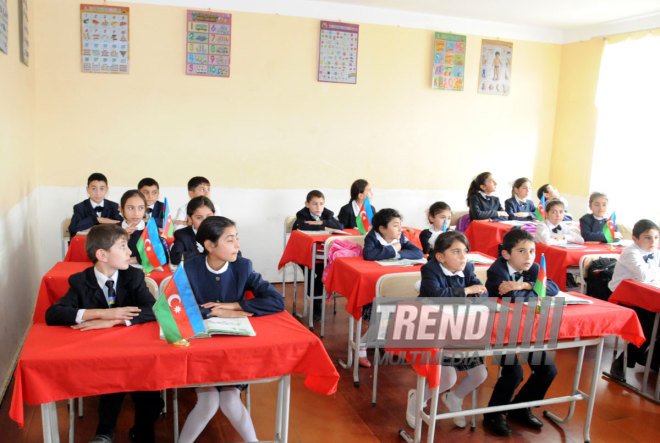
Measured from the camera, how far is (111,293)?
2211mm

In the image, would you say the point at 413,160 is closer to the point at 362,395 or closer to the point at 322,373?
the point at 362,395

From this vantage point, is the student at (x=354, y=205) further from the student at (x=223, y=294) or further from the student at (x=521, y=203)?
the student at (x=223, y=294)

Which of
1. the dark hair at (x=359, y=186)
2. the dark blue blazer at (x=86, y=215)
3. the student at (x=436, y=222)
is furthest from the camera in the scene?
the dark hair at (x=359, y=186)

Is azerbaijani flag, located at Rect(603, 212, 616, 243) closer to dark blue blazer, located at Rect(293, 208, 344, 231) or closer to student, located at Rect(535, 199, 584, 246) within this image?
student, located at Rect(535, 199, 584, 246)

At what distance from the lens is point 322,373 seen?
6.53 feet

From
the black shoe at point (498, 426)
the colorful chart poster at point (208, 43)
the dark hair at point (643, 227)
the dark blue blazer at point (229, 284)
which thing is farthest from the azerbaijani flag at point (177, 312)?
the colorful chart poster at point (208, 43)

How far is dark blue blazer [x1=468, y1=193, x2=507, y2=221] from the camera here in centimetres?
546

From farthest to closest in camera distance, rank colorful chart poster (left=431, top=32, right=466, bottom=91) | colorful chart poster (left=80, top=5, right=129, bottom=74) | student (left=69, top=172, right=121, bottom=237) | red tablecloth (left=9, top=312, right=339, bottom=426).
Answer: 1. colorful chart poster (left=431, top=32, right=466, bottom=91)
2. colorful chart poster (left=80, top=5, right=129, bottom=74)
3. student (left=69, top=172, right=121, bottom=237)
4. red tablecloth (left=9, top=312, right=339, bottom=426)

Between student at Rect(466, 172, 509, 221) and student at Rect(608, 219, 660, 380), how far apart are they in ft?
6.55

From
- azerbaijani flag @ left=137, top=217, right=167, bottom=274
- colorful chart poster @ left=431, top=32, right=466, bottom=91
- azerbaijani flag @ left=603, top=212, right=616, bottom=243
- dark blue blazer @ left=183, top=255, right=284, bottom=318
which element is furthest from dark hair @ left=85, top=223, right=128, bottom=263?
colorful chart poster @ left=431, top=32, right=466, bottom=91

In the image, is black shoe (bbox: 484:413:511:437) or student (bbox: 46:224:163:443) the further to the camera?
black shoe (bbox: 484:413:511:437)

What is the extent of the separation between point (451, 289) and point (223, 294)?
44.4 inches

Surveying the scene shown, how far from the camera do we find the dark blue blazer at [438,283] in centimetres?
265

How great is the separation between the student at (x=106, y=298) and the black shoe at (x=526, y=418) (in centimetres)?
189
